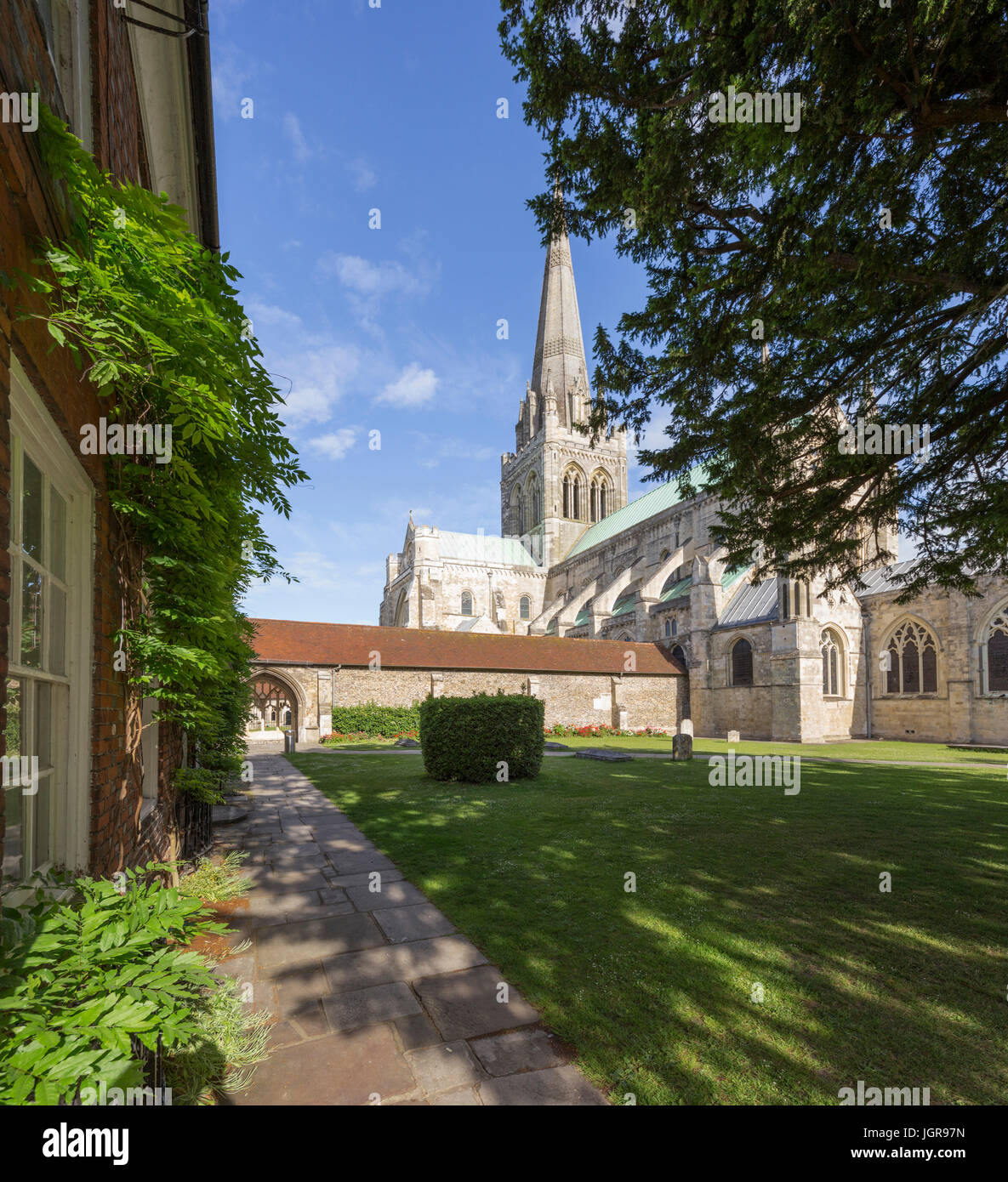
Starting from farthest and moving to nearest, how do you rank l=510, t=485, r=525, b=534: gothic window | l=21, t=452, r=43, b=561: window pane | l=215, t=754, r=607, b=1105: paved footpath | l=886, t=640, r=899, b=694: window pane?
1. l=510, t=485, r=525, b=534: gothic window
2. l=886, t=640, r=899, b=694: window pane
3. l=215, t=754, r=607, b=1105: paved footpath
4. l=21, t=452, r=43, b=561: window pane

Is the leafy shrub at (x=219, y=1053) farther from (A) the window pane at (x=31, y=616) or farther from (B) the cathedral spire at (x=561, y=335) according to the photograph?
(B) the cathedral spire at (x=561, y=335)

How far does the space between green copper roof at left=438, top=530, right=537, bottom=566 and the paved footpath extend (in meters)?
45.6

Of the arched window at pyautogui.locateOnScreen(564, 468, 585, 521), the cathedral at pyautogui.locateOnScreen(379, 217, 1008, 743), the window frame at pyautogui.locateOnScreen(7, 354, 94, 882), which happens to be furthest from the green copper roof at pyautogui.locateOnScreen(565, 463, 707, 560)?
the window frame at pyautogui.locateOnScreen(7, 354, 94, 882)

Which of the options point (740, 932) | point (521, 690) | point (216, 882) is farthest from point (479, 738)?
point (521, 690)

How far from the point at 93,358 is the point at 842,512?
721 cm

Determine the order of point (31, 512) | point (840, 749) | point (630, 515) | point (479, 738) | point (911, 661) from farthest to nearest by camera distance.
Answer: point (630, 515), point (911, 661), point (840, 749), point (479, 738), point (31, 512)

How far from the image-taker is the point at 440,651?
25.9 meters

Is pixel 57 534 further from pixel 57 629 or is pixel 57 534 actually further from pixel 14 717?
pixel 14 717

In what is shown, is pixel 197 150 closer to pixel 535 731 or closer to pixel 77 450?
pixel 77 450

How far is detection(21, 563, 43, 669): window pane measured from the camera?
7.43ft

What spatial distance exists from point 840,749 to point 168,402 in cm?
2357

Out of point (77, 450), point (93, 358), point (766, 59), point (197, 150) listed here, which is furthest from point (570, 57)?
point (77, 450)

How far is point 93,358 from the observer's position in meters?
2.61

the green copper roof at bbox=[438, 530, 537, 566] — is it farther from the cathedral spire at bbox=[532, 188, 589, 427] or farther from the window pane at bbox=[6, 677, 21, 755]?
the window pane at bbox=[6, 677, 21, 755]
